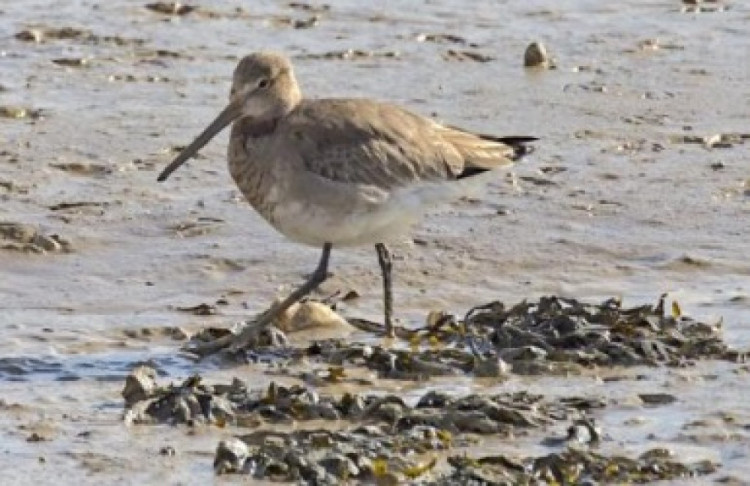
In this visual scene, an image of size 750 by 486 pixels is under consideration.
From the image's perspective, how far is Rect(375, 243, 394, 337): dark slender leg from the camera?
10383 millimetres

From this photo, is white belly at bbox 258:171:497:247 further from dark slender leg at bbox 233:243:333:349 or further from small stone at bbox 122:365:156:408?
small stone at bbox 122:365:156:408

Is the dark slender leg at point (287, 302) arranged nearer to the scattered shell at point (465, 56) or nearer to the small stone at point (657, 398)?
the small stone at point (657, 398)

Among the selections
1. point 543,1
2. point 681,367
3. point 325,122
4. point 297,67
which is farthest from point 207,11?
point 681,367

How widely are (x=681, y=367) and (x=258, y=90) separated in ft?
7.17

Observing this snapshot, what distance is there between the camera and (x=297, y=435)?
8875 millimetres

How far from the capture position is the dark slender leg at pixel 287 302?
32.8ft

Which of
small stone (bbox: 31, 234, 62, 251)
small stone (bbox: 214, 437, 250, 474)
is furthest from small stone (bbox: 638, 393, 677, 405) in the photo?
small stone (bbox: 31, 234, 62, 251)

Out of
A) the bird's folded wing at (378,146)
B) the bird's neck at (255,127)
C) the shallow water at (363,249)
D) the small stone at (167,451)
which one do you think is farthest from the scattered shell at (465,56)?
the small stone at (167,451)

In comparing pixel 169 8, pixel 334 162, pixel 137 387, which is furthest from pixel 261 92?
pixel 169 8

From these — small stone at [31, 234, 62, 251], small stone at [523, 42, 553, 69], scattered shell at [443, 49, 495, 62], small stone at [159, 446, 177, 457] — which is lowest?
small stone at [159, 446, 177, 457]

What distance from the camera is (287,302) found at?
1016cm

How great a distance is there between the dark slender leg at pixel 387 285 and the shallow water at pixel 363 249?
258 mm

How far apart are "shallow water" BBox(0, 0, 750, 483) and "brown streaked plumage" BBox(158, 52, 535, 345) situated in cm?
63

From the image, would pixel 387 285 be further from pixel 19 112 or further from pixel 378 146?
pixel 19 112
